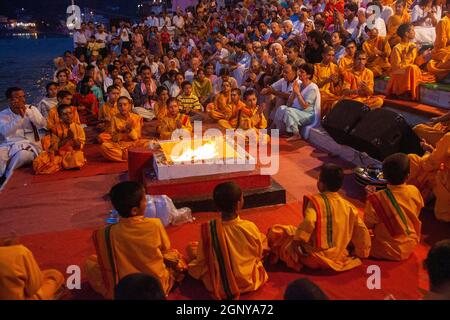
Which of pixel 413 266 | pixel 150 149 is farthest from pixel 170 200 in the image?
pixel 413 266

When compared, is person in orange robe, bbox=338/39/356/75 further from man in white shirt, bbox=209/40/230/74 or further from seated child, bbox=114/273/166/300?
seated child, bbox=114/273/166/300

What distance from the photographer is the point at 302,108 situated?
7.89m

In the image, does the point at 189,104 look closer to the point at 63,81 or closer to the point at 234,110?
the point at 234,110

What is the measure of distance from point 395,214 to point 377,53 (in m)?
5.93

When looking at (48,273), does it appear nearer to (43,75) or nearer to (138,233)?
(138,233)

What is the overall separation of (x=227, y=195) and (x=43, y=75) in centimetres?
2362

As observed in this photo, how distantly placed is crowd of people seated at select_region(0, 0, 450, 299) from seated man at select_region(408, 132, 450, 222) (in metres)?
0.01

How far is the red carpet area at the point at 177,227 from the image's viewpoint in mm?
3557

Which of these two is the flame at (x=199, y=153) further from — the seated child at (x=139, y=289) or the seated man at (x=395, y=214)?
the seated child at (x=139, y=289)

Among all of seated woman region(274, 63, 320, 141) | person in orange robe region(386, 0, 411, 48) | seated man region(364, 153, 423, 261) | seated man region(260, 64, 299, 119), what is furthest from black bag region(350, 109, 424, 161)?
person in orange robe region(386, 0, 411, 48)

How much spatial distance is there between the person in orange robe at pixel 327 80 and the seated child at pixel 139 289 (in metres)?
6.48

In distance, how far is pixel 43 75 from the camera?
24.2 m

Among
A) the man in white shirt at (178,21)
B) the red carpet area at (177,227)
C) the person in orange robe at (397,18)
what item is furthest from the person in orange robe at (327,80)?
the man in white shirt at (178,21)

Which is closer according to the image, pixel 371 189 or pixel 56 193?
pixel 371 189
